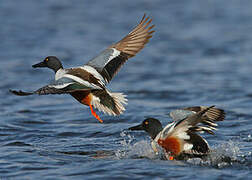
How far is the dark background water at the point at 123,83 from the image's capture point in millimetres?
Result: 6434

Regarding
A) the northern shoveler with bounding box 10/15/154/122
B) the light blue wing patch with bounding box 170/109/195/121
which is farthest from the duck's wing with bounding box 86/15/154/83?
the light blue wing patch with bounding box 170/109/195/121

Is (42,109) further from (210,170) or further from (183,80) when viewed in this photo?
(210,170)

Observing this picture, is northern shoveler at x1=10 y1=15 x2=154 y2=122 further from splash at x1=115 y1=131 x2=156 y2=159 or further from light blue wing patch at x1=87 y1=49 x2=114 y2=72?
splash at x1=115 y1=131 x2=156 y2=159

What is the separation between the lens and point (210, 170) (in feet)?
20.0

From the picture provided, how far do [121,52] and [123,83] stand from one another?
481cm

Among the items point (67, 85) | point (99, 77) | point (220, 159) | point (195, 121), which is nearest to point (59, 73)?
point (99, 77)

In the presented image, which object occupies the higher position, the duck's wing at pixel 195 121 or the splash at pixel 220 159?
the duck's wing at pixel 195 121

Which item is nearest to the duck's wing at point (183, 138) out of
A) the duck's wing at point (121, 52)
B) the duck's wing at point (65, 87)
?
the duck's wing at point (65, 87)

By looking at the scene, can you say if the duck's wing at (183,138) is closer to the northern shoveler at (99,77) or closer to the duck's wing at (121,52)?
the northern shoveler at (99,77)

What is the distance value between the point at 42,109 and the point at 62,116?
75 cm

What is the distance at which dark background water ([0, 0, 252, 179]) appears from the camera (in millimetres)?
6434

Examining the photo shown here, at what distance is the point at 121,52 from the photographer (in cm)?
775

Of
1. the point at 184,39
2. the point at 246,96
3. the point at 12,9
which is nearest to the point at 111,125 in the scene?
the point at 246,96

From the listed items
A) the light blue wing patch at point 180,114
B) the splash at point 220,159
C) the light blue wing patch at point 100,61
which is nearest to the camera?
the splash at point 220,159
